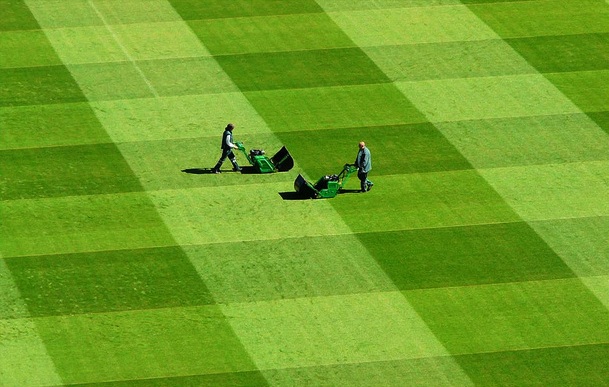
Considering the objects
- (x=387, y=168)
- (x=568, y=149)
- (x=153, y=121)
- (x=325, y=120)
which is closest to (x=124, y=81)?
(x=153, y=121)

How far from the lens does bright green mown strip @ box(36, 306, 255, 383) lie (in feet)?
116

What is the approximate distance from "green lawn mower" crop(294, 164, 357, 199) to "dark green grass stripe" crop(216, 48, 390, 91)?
29.4 ft

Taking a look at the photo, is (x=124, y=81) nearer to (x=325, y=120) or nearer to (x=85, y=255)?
(x=325, y=120)

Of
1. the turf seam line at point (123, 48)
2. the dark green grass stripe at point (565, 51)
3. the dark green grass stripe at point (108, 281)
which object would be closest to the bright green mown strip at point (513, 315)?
the dark green grass stripe at point (108, 281)

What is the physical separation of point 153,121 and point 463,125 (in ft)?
33.2

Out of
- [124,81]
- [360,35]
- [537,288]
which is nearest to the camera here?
[537,288]

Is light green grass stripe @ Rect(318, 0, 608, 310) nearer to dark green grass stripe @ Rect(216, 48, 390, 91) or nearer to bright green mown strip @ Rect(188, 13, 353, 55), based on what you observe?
bright green mown strip @ Rect(188, 13, 353, 55)

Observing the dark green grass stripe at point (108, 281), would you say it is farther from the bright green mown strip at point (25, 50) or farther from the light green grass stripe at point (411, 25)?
the light green grass stripe at point (411, 25)

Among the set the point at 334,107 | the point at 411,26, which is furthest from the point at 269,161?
the point at 411,26

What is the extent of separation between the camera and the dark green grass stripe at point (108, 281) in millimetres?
38188

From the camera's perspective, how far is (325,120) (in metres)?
50.0

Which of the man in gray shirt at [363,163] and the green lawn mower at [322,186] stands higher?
the man in gray shirt at [363,163]

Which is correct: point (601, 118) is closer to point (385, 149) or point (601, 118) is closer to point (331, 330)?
point (385, 149)

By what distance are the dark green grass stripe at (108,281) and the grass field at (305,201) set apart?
0.26 ft
